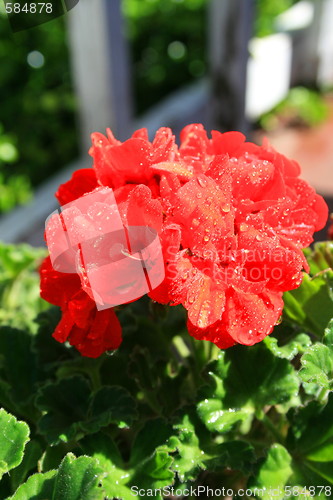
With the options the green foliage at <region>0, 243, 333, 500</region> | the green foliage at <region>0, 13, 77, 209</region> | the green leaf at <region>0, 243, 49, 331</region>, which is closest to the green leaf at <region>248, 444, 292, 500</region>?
the green foliage at <region>0, 243, 333, 500</region>

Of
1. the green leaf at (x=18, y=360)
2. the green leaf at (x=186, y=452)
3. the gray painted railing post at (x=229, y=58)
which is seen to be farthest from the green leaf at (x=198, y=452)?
the gray painted railing post at (x=229, y=58)

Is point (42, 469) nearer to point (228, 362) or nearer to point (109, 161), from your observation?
point (228, 362)

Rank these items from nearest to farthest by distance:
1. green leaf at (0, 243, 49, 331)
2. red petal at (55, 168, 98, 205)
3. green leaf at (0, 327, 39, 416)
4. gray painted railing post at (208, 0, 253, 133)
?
red petal at (55, 168, 98, 205)
green leaf at (0, 327, 39, 416)
green leaf at (0, 243, 49, 331)
gray painted railing post at (208, 0, 253, 133)

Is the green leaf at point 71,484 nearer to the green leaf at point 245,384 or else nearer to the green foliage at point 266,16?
the green leaf at point 245,384

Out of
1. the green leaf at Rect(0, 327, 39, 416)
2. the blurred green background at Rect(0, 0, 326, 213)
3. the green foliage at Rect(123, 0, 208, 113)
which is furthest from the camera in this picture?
the green foliage at Rect(123, 0, 208, 113)

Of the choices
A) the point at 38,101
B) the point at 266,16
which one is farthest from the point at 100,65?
the point at 266,16

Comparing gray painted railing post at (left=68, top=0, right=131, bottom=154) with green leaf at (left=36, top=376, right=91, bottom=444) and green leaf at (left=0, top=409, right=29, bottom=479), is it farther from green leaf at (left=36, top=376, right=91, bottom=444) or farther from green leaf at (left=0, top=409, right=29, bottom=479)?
green leaf at (left=0, top=409, right=29, bottom=479)

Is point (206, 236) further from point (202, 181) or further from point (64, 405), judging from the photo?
point (64, 405)
